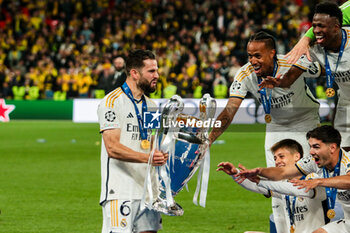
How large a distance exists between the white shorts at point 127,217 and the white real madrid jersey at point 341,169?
1392 mm

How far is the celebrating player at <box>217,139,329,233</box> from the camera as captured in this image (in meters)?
5.71

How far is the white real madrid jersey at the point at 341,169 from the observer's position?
18.0 ft

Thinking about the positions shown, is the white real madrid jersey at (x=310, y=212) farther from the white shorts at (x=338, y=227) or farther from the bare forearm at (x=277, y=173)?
the white shorts at (x=338, y=227)

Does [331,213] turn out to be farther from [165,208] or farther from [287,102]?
[165,208]

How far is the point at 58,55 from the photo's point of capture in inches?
1120

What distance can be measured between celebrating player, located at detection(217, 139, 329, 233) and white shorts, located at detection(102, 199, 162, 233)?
1.00 metres

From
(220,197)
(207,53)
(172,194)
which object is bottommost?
(220,197)

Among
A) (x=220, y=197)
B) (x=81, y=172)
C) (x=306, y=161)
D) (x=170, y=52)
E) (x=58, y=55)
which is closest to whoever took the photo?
(x=306, y=161)

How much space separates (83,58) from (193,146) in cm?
2309

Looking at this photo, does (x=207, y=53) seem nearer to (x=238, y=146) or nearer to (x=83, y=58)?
(x=83, y=58)

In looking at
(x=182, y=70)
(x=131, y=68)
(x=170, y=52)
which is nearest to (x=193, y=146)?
(x=131, y=68)

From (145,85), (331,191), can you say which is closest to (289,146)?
(331,191)

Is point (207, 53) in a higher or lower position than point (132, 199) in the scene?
higher

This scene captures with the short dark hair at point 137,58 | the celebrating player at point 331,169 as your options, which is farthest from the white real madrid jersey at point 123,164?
the celebrating player at point 331,169
